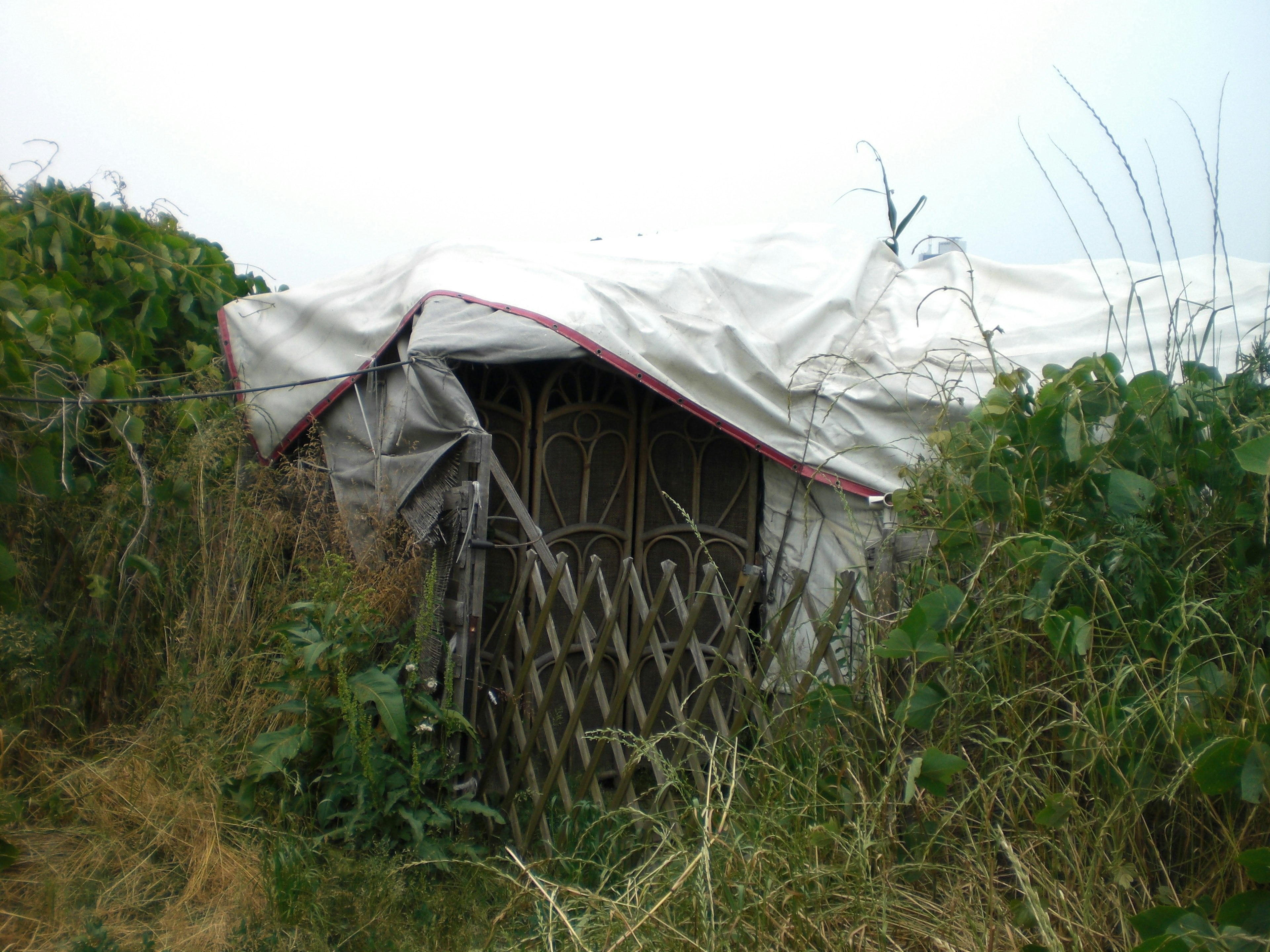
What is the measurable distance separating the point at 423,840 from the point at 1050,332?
145 inches

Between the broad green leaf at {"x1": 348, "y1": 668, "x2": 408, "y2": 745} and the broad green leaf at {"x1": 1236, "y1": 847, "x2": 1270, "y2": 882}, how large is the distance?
7.77 ft

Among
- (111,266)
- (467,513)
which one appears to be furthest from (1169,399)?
(111,266)

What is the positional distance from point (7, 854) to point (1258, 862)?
3140mm

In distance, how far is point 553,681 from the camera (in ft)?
10.5

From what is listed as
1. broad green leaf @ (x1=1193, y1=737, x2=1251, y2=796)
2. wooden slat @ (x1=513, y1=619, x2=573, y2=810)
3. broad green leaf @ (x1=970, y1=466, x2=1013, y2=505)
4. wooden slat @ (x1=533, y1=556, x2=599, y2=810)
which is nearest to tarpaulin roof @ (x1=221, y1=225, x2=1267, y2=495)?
wooden slat @ (x1=533, y1=556, x2=599, y2=810)

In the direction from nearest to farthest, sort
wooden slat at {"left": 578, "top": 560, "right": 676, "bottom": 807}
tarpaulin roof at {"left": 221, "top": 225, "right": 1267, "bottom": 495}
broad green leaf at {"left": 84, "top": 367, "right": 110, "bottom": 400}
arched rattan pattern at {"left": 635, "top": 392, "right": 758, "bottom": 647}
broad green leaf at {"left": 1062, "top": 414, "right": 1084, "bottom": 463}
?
broad green leaf at {"left": 1062, "top": 414, "right": 1084, "bottom": 463}
wooden slat at {"left": 578, "top": 560, "right": 676, "bottom": 807}
broad green leaf at {"left": 84, "top": 367, "right": 110, "bottom": 400}
tarpaulin roof at {"left": 221, "top": 225, "right": 1267, "bottom": 495}
arched rattan pattern at {"left": 635, "top": 392, "right": 758, "bottom": 647}

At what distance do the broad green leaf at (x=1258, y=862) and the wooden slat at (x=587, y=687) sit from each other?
2030mm

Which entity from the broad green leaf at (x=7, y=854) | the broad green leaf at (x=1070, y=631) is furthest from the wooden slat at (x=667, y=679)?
the broad green leaf at (x=7, y=854)

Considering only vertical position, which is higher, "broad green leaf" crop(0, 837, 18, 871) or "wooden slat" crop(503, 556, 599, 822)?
"wooden slat" crop(503, 556, 599, 822)

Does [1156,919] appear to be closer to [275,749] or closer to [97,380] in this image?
[275,749]

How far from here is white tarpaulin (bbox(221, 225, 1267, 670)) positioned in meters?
3.52

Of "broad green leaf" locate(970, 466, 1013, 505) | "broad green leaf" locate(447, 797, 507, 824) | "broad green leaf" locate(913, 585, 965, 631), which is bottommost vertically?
"broad green leaf" locate(447, 797, 507, 824)

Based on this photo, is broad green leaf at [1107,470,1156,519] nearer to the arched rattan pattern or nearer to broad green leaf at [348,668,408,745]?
broad green leaf at [348,668,408,745]

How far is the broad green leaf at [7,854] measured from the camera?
253 centimetres
